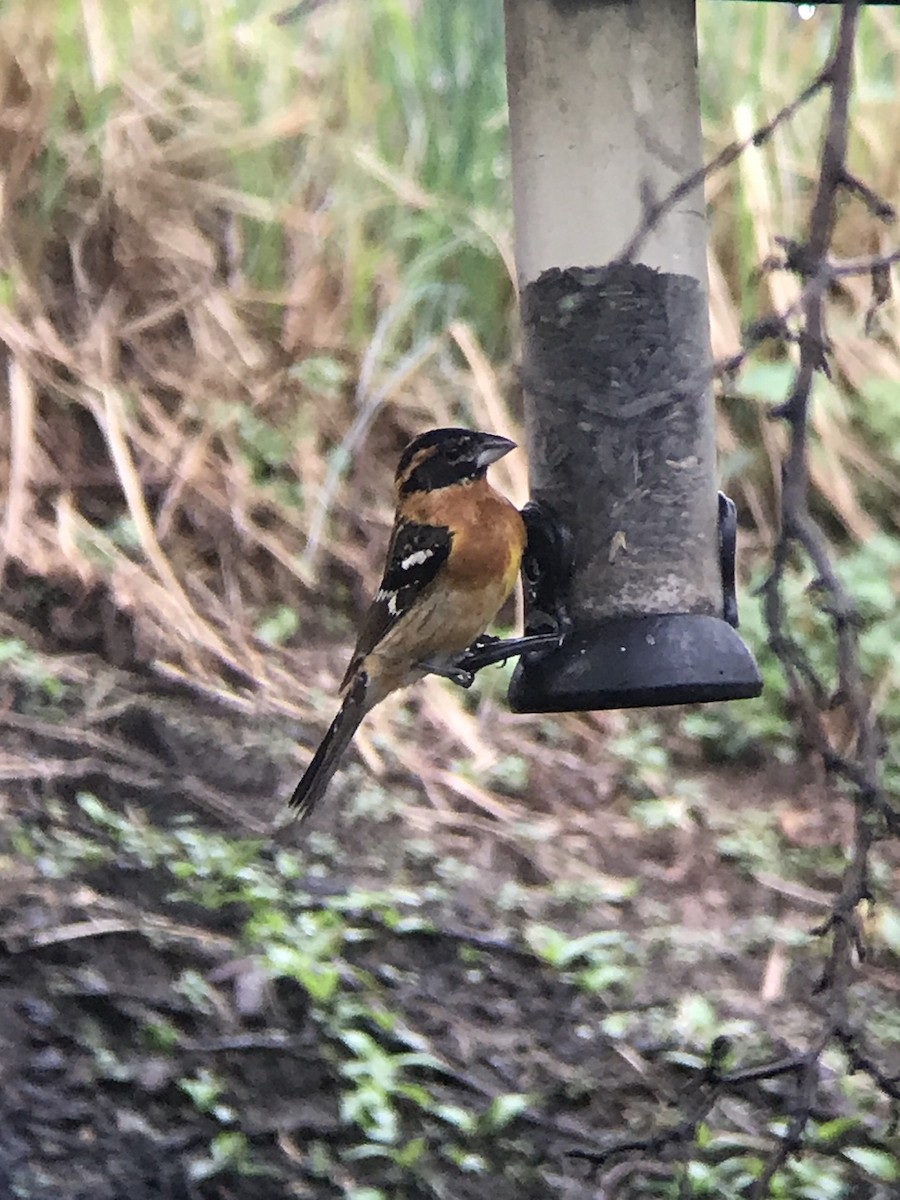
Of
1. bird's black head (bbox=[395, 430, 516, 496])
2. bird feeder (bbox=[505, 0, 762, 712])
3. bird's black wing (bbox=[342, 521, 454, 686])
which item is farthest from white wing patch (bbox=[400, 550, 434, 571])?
bird feeder (bbox=[505, 0, 762, 712])

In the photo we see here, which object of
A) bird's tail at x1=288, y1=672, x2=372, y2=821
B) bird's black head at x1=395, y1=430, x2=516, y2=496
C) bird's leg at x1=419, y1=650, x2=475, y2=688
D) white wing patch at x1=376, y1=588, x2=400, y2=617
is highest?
bird's black head at x1=395, y1=430, x2=516, y2=496

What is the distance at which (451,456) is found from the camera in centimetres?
331

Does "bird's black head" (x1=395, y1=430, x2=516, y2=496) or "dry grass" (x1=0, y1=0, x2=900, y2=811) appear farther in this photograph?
"dry grass" (x1=0, y1=0, x2=900, y2=811)

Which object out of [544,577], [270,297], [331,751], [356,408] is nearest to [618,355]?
[544,577]

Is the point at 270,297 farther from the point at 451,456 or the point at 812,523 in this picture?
the point at 812,523

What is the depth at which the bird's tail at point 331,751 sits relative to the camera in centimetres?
341

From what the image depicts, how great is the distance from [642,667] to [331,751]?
825 mm

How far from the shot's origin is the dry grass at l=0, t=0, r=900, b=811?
207 inches

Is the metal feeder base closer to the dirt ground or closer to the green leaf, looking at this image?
the dirt ground

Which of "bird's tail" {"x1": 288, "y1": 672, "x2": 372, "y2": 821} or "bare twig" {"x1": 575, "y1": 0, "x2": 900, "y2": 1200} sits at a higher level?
"bare twig" {"x1": 575, "y1": 0, "x2": 900, "y2": 1200}

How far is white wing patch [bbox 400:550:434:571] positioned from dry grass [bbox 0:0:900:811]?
1.58 m

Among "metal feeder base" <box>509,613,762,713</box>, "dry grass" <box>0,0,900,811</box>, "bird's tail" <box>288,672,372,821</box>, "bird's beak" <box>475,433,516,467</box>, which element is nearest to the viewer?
"metal feeder base" <box>509,613,762,713</box>

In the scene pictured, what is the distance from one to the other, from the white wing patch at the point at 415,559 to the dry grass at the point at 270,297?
1.58 m

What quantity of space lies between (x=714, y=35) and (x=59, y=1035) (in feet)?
14.2
